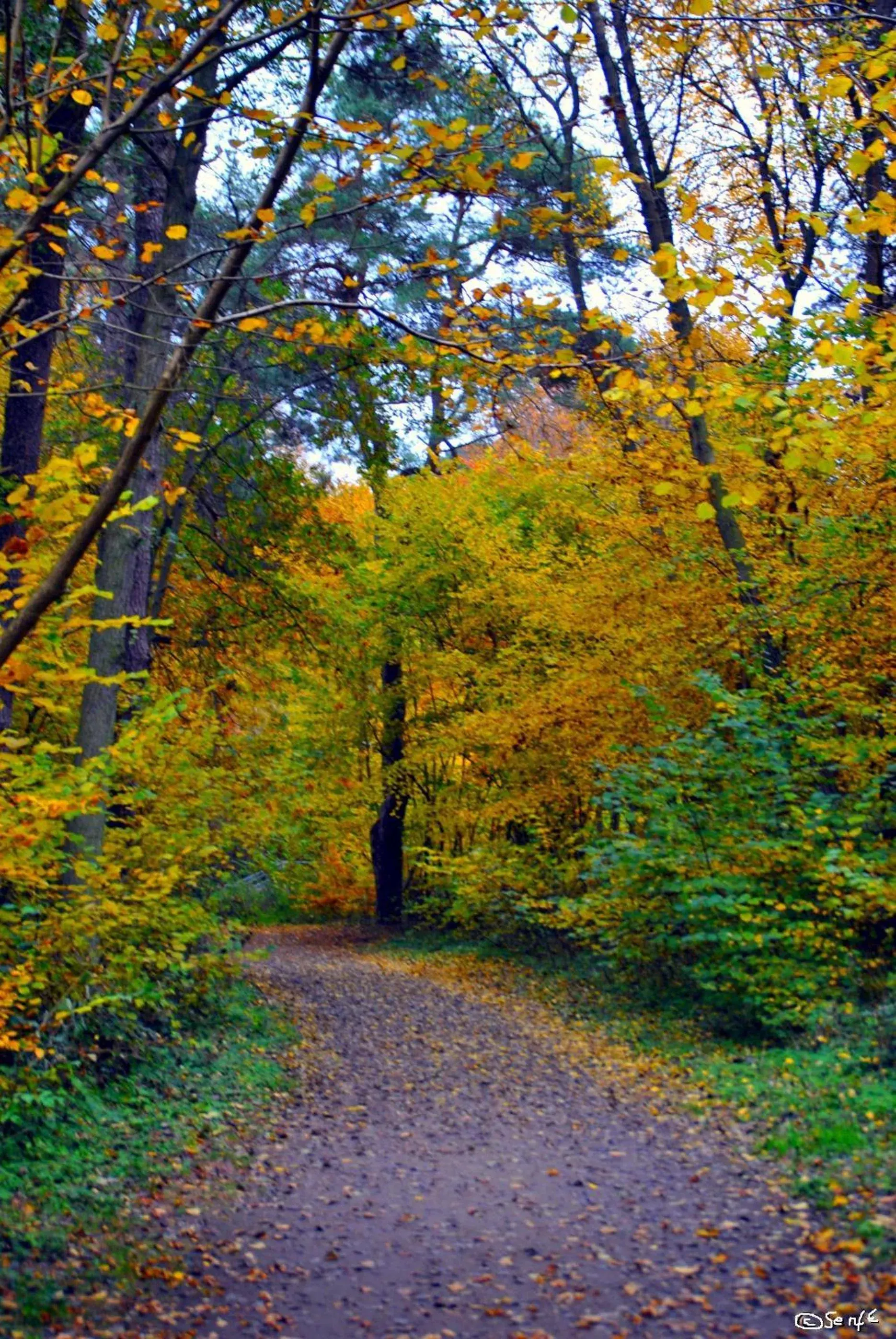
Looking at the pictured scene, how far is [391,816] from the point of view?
1989cm

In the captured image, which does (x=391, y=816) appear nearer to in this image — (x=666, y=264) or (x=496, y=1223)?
(x=496, y=1223)

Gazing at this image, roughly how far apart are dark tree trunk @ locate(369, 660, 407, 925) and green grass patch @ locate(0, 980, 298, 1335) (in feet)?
33.6

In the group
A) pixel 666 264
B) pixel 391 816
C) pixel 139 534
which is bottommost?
pixel 391 816

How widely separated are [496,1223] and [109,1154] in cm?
204

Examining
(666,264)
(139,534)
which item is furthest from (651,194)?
(666,264)

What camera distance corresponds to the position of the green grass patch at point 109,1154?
4.50 m

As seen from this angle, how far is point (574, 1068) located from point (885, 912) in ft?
8.52

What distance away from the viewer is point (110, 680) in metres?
5.53

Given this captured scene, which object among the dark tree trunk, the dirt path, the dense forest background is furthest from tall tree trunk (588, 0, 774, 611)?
the dark tree trunk

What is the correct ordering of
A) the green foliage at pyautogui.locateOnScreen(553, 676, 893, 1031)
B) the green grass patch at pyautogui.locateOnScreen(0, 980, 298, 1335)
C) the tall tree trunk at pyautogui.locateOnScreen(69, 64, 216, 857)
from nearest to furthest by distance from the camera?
the green grass patch at pyautogui.locateOnScreen(0, 980, 298, 1335), the green foliage at pyautogui.locateOnScreen(553, 676, 893, 1031), the tall tree trunk at pyautogui.locateOnScreen(69, 64, 216, 857)

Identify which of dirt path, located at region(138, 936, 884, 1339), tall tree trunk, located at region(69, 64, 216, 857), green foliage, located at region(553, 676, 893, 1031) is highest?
tall tree trunk, located at region(69, 64, 216, 857)

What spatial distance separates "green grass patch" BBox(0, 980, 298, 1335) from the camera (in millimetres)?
4496

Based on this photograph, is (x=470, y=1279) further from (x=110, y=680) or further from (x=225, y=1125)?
(x=110, y=680)

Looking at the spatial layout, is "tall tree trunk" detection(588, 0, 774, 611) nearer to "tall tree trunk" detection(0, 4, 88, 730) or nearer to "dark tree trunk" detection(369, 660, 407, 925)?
"tall tree trunk" detection(0, 4, 88, 730)
